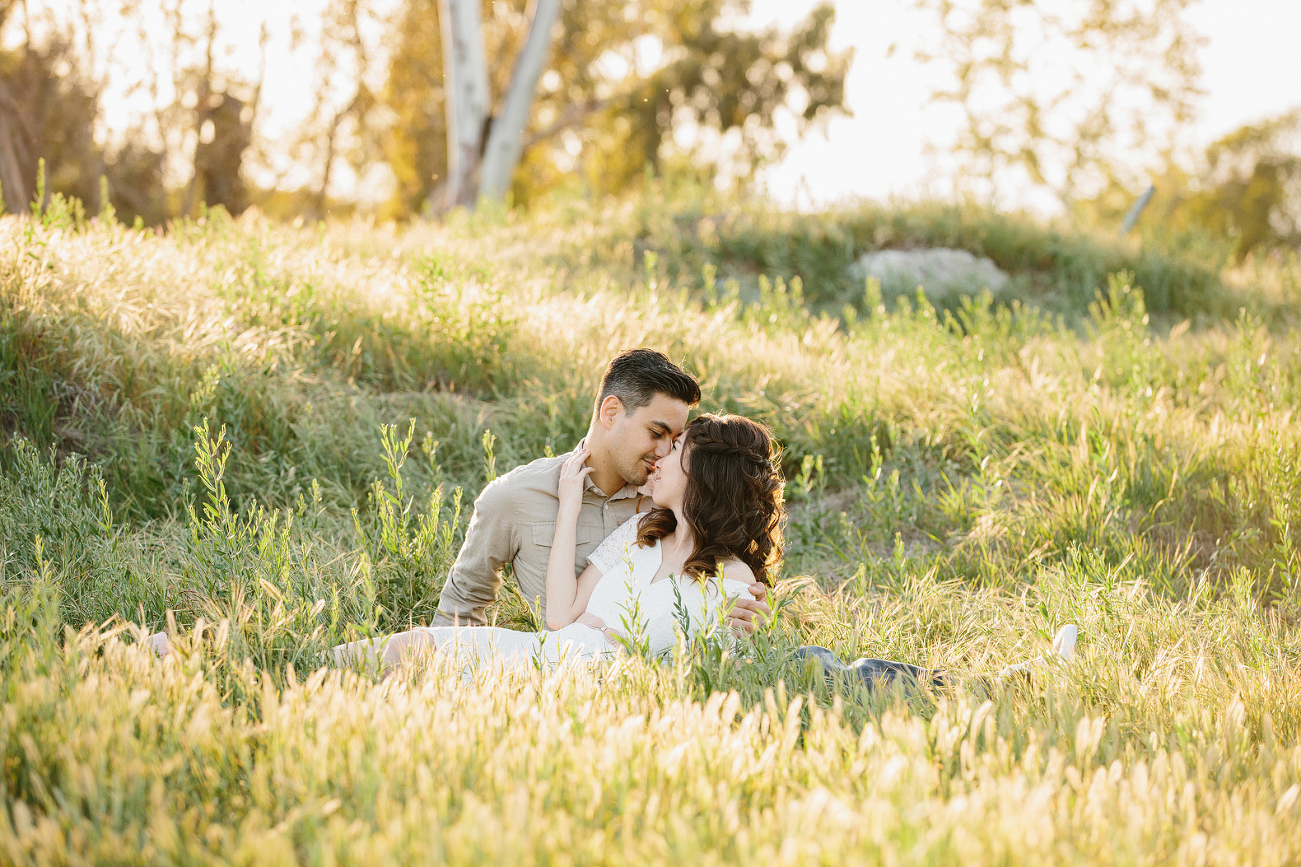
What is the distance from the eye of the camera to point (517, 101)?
14258 millimetres

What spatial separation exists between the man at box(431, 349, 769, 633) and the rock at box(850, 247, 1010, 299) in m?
6.57

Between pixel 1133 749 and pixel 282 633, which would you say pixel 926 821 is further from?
pixel 282 633

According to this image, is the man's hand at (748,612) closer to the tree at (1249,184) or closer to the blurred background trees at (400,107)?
the blurred background trees at (400,107)

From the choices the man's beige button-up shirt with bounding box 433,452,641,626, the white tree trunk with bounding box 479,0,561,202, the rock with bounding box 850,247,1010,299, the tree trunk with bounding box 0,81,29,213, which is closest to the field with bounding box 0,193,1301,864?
the man's beige button-up shirt with bounding box 433,452,641,626

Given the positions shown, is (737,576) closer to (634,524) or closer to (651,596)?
(651,596)

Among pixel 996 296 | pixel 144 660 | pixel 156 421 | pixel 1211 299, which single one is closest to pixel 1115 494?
pixel 144 660

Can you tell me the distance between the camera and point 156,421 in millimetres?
4836

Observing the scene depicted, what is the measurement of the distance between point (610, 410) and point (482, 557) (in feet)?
2.44

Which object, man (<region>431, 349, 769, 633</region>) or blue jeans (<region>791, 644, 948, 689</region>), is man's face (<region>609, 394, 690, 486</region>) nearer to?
man (<region>431, 349, 769, 633</region>)

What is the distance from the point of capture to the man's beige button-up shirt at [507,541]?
3.49 meters

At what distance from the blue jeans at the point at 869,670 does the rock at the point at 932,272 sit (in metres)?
7.07

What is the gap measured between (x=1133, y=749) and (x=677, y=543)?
1619 millimetres

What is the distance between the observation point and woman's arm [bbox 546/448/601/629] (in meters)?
3.35

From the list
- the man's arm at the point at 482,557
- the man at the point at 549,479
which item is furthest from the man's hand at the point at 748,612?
the man's arm at the point at 482,557
